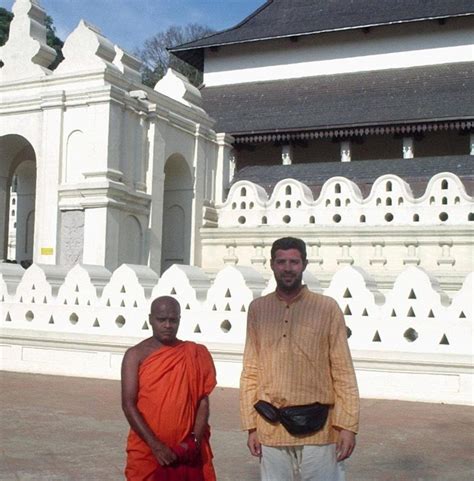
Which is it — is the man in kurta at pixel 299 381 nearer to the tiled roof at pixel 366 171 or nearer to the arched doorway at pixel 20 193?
the tiled roof at pixel 366 171

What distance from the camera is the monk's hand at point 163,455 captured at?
3.59 metres

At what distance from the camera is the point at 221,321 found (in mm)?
9742

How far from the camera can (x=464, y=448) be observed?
629cm

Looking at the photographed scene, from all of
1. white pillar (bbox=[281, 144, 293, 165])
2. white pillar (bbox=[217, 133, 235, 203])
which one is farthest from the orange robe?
white pillar (bbox=[281, 144, 293, 165])

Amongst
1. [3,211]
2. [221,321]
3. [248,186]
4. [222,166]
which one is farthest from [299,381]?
[222,166]

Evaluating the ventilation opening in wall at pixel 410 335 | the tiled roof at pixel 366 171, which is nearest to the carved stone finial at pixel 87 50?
the tiled roof at pixel 366 171

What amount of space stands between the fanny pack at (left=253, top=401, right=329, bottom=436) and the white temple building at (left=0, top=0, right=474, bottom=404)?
5.31 meters

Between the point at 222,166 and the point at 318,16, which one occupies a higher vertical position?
the point at 318,16

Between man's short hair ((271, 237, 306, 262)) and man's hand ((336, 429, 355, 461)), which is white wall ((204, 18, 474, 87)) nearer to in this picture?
man's short hair ((271, 237, 306, 262))

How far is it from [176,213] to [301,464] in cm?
1395

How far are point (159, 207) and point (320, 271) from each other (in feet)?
11.2

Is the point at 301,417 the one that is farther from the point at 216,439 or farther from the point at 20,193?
the point at 20,193

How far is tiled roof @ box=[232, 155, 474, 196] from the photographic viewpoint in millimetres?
16531

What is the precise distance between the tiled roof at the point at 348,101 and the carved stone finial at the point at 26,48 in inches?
198
